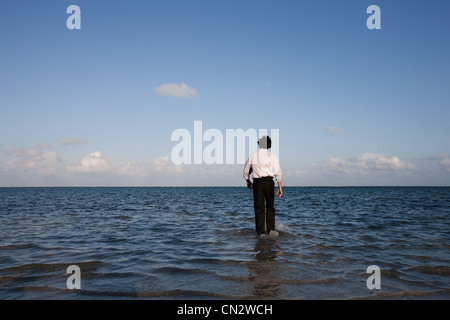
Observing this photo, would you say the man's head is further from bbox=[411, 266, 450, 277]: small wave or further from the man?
bbox=[411, 266, 450, 277]: small wave

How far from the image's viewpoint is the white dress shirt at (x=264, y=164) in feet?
26.1

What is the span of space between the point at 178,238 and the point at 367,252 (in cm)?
494

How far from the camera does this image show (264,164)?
7945mm

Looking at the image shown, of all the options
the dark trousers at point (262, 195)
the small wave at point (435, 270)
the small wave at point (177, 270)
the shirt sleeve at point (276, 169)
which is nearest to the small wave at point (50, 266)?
the small wave at point (177, 270)

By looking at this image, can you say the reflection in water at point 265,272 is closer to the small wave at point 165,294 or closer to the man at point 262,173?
the small wave at point 165,294

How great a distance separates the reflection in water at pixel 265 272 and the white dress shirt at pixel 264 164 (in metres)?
1.85

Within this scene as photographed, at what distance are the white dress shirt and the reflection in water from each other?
1845 millimetres

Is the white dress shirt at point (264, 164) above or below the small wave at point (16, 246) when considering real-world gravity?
→ above

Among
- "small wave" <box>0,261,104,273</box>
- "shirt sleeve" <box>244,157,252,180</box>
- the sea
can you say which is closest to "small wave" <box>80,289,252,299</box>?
the sea

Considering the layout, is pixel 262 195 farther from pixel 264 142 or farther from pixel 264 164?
pixel 264 142

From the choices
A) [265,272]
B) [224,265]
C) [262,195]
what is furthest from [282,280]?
[262,195]

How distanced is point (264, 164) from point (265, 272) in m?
3.46
